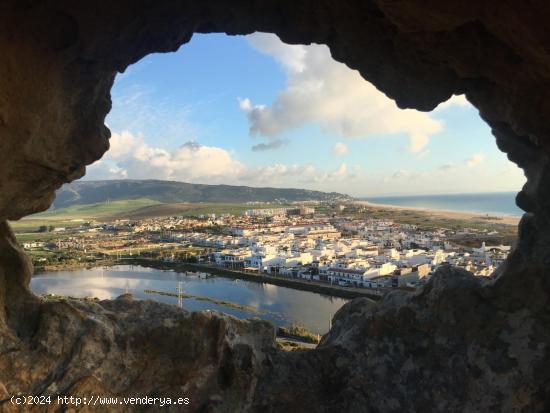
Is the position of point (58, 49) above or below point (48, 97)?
above

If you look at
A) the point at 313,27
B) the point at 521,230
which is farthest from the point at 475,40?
the point at 521,230

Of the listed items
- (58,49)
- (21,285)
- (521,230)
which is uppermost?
(58,49)

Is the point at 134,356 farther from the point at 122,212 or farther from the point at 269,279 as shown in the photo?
the point at 122,212

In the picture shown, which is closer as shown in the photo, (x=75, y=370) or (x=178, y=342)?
(x=75, y=370)

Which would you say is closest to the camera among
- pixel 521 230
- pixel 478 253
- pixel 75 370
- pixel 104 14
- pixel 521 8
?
pixel 521 8

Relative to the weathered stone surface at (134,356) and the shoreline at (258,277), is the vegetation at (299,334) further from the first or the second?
the weathered stone surface at (134,356)

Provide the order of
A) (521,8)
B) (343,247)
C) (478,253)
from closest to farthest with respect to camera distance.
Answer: (521,8) → (478,253) → (343,247)

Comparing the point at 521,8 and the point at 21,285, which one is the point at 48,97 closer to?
the point at 21,285
